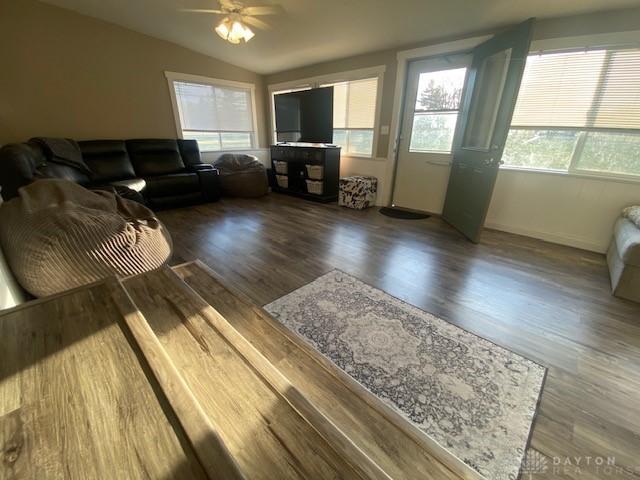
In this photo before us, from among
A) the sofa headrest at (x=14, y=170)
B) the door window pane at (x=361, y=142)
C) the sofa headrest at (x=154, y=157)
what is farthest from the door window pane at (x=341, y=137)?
the sofa headrest at (x=14, y=170)

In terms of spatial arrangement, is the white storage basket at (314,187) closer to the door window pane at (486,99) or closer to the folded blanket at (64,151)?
the door window pane at (486,99)

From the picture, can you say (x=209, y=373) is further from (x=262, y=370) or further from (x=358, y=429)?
(x=358, y=429)

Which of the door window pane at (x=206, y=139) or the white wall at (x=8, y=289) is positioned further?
the door window pane at (x=206, y=139)

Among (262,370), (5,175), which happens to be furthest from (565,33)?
(5,175)

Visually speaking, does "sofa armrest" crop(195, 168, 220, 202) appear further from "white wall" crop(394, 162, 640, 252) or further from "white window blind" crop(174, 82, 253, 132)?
"white wall" crop(394, 162, 640, 252)

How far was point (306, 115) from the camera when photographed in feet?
14.5

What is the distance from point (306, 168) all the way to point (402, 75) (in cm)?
196

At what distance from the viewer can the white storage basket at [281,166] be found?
15.8 feet

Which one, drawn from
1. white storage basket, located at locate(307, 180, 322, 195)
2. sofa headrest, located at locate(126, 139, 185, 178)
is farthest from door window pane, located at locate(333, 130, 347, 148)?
sofa headrest, located at locate(126, 139, 185, 178)

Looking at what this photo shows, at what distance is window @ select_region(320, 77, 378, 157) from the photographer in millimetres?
4074

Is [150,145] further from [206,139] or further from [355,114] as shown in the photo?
[355,114]

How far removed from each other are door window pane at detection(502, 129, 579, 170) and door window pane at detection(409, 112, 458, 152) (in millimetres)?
742

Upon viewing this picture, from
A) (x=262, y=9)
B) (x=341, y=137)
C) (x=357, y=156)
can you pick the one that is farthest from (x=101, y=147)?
(x=357, y=156)

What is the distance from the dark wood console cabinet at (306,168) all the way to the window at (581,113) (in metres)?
2.47
